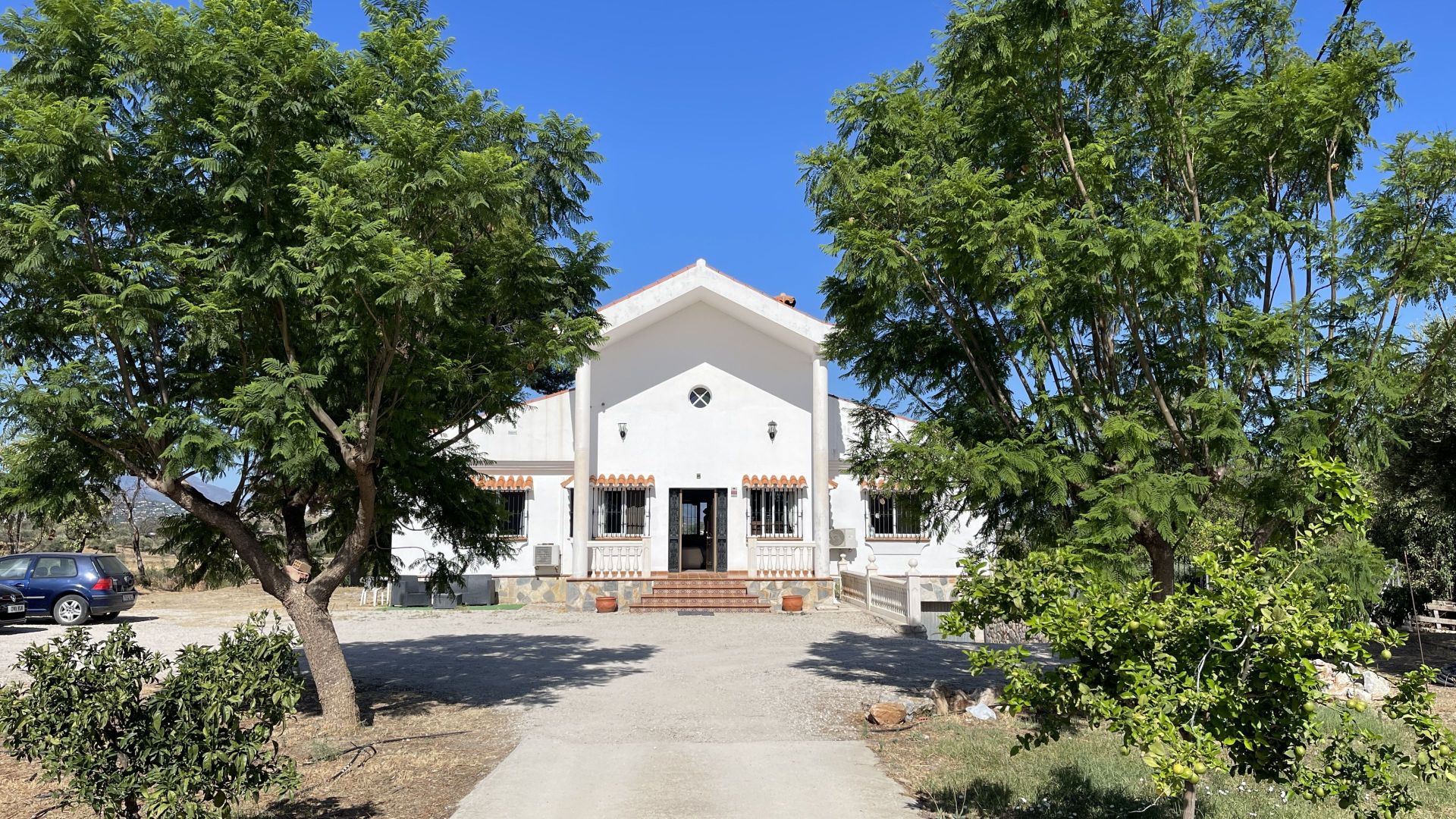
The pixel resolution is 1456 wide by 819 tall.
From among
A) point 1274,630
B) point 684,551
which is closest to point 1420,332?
point 1274,630

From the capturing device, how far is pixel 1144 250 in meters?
7.54

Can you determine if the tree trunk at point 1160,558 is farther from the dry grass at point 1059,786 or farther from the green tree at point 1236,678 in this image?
the green tree at point 1236,678

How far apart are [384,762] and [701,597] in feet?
41.6

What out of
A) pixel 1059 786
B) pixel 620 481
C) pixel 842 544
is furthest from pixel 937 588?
pixel 1059 786

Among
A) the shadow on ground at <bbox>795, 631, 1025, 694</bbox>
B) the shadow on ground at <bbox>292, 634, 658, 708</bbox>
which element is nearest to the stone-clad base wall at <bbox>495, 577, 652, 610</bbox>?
the shadow on ground at <bbox>292, 634, 658, 708</bbox>

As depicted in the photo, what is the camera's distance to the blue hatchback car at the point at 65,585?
58.5 feet

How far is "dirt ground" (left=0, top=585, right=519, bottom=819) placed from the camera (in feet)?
19.8

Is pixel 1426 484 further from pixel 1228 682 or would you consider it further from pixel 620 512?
pixel 620 512

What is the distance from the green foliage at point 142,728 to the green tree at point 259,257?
2.23m

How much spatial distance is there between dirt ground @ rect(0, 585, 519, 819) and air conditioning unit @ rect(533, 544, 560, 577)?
10314mm

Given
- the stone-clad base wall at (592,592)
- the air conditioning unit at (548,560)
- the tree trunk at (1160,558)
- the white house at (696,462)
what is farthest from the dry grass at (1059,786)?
the air conditioning unit at (548,560)

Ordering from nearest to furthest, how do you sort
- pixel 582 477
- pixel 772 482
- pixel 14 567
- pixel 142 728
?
pixel 142 728 < pixel 14 567 < pixel 582 477 < pixel 772 482

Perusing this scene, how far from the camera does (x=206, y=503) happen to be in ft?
27.5

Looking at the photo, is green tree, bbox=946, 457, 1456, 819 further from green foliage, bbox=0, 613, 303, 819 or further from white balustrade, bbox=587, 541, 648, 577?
white balustrade, bbox=587, 541, 648, 577
